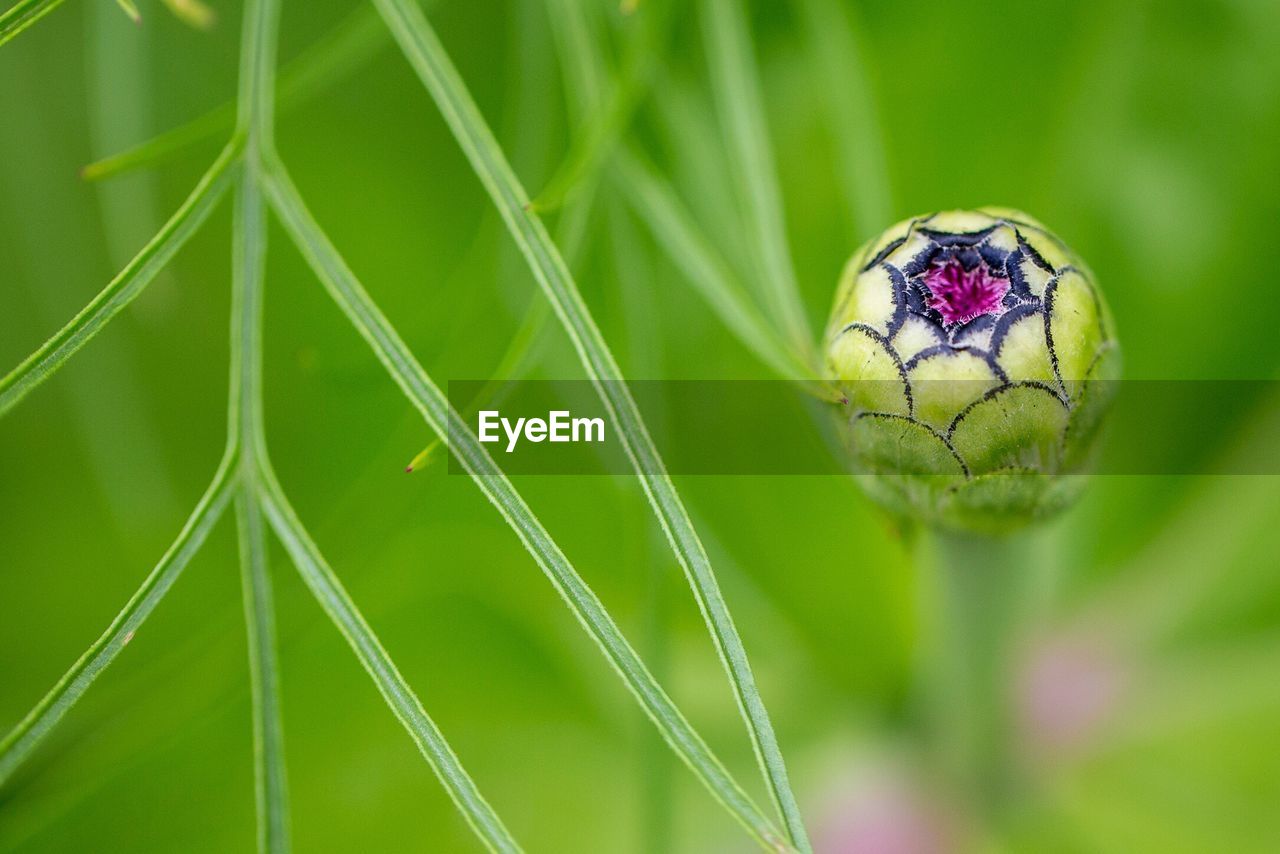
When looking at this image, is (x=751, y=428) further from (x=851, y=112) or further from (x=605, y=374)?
(x=605, y=374)

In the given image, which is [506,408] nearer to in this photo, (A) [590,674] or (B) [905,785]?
(A) [590,674]

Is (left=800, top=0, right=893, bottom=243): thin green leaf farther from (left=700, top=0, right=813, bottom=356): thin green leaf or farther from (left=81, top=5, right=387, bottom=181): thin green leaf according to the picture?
(left=81, top=5, right=387, bottom=181): thin green leaf

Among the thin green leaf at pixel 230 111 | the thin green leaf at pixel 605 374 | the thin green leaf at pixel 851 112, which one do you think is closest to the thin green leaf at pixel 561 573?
the thin green leaf at pixel 605 374

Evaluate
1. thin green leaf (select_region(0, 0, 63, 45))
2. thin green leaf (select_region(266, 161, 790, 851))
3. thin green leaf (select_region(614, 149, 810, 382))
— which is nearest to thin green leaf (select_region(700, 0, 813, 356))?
thin green leaf (select_region(614, 149, 810, 382))

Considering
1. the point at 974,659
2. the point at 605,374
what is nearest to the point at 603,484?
the point at 974,659

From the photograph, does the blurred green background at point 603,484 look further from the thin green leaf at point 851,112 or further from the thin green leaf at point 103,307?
→ the thin green leaf at point 103,307
